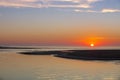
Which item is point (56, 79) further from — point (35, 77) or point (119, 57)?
point (119, 57)

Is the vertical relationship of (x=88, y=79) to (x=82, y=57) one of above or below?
below

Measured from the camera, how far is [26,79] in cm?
2708

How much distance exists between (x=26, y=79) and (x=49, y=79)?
7.06ft

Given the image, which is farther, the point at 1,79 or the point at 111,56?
the point at 111,56

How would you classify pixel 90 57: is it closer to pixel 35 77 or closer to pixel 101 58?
pixel 101 58

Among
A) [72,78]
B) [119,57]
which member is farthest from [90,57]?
[72,78]

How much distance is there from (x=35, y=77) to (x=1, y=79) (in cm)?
337

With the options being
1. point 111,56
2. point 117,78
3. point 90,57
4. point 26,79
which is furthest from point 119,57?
point 26,79

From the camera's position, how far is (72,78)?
28.0 metres

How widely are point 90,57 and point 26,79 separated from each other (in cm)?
3110

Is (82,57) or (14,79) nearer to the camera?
(14,79)

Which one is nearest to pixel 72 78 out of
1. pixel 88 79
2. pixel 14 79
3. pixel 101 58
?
pixel 88 79

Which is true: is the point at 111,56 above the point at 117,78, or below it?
above

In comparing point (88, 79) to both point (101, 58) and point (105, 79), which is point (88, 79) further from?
point (101, 58)
